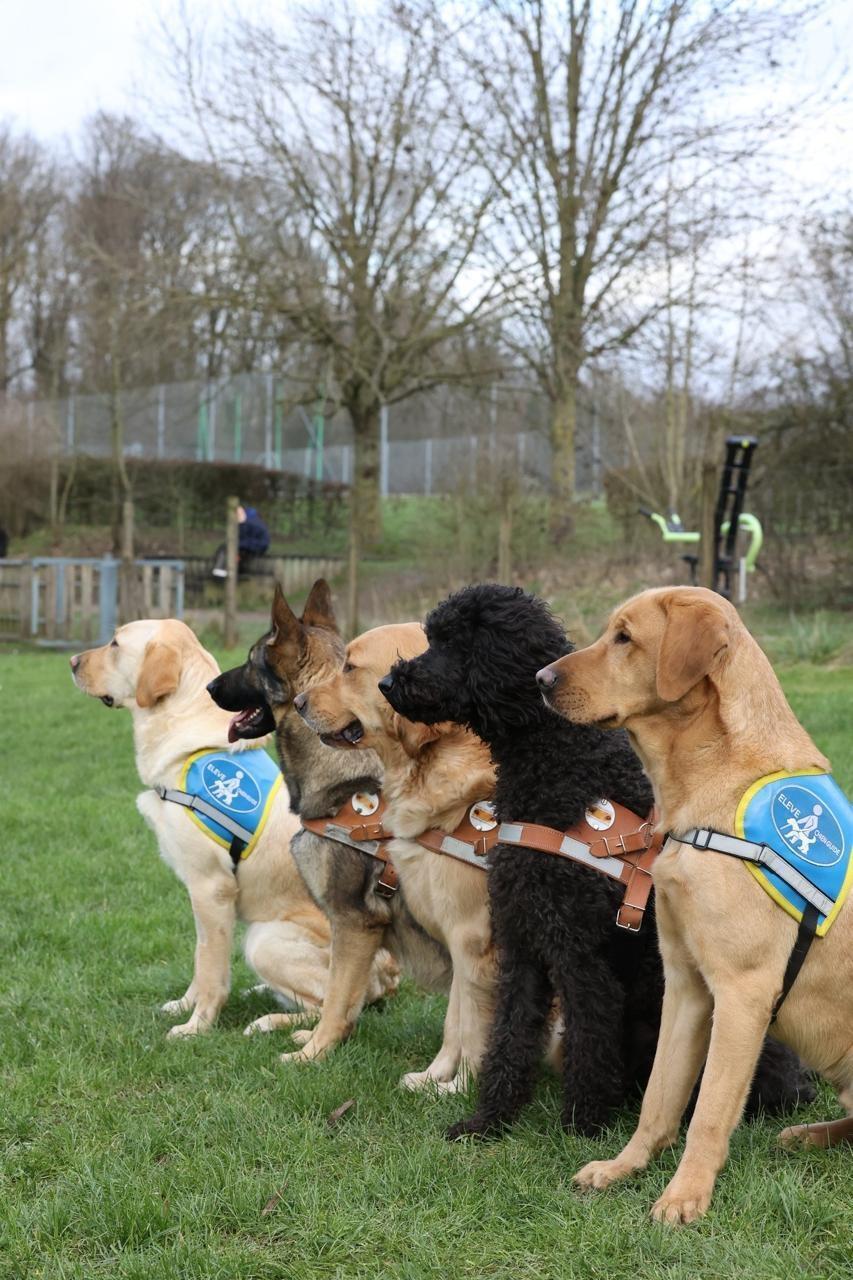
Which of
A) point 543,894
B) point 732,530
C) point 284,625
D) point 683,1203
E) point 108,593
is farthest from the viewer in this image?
point 108,593

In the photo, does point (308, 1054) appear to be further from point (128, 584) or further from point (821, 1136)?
point (128, 584)

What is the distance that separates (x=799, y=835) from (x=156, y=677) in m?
3.40

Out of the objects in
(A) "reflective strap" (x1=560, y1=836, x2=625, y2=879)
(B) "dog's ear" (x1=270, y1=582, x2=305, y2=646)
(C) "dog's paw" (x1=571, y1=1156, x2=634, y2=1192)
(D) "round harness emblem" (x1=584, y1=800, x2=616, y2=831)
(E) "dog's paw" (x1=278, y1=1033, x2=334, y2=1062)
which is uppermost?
(B) "dog's ear" (x1=270, y1=582, x2=305, y2=646)

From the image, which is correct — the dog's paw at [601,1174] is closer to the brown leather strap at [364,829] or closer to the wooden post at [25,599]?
the brown leather strap at [364,829]

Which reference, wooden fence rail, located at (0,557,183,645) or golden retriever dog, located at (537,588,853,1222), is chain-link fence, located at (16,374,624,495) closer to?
wooden fence rail, located at (0,557,183,645)

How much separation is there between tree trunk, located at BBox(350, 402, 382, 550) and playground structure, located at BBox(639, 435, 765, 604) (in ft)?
32.7

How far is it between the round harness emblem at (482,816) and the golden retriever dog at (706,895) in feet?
3.12

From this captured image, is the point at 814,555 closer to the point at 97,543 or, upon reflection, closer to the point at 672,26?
the point at 672,26

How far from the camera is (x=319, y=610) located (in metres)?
5.53

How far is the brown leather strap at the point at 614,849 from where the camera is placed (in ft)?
12.8

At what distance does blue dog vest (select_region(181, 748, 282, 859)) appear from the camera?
542cm

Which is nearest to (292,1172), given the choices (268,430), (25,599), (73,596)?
(73,596)

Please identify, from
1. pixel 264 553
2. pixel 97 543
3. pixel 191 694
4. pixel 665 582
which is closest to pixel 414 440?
pixel 97 543

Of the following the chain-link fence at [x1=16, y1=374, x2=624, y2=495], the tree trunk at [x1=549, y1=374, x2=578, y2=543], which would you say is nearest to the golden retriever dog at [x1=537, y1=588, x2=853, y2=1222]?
the tree trunk at [x1=549, y1=374, x2=578, y2=543]
